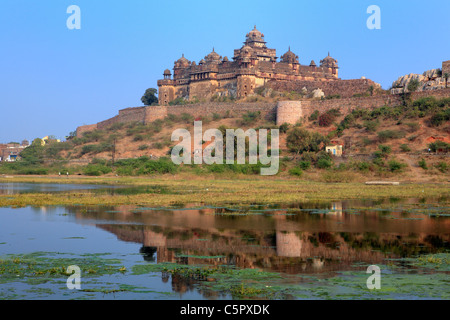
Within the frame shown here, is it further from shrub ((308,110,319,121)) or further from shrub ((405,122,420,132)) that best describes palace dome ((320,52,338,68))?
shrub ((405,122,420,132))

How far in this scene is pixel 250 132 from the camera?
140 ft

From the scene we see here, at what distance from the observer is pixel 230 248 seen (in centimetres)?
1169

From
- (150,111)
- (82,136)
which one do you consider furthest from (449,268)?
(82,136)

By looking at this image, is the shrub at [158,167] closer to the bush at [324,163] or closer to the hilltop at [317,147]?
the hilltop at [317,147]

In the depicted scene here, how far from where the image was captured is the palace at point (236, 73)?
50.9 metres

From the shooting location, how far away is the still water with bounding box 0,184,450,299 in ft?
28.0

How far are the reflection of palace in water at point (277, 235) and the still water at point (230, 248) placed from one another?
0.07 ft

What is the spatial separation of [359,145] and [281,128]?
6.40 m

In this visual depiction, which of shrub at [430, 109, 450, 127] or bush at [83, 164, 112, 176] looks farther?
bush at [83, 164, 112, 176]

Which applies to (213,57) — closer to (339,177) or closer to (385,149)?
(385,149)

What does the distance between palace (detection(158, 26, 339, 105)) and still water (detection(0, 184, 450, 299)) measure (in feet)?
108

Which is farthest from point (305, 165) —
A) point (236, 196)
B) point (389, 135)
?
point (236, 196)

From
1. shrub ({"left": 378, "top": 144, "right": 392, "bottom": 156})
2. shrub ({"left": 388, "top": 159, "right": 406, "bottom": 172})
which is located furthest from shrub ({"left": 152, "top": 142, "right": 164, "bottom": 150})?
shrub ({"left": 388, "top": 159, "right": 406, "bottom": 172})

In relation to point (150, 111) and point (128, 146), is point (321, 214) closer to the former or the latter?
point (128, 146)
